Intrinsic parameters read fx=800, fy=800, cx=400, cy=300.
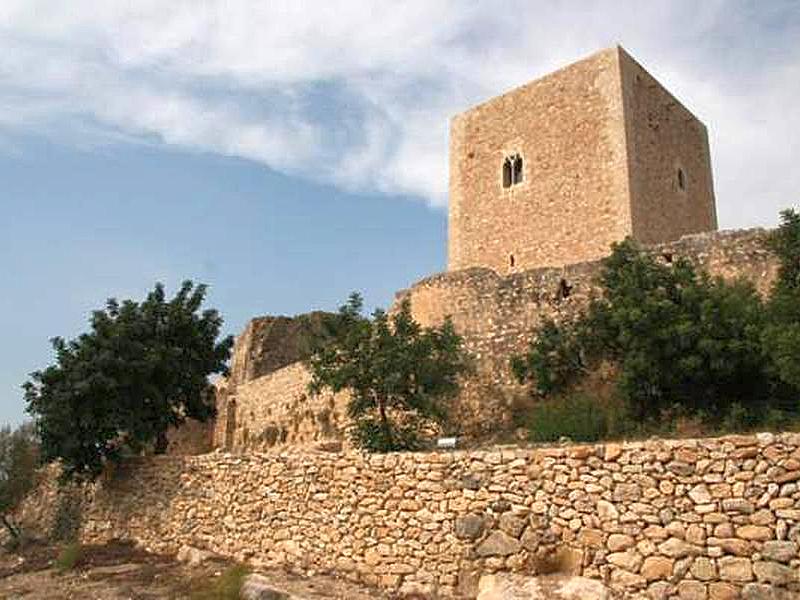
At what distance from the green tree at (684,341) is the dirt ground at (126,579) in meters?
4.89

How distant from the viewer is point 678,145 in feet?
70.2

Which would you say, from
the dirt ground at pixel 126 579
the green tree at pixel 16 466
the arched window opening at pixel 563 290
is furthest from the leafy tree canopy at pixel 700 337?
the green tree at pixel 16 466

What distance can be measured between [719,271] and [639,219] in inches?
211

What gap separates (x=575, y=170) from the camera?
19625mm

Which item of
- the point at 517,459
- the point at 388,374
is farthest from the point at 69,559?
the point at 517,459

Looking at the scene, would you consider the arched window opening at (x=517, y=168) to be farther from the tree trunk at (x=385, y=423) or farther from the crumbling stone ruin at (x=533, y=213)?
the tree trunk at (x=385, y=423)

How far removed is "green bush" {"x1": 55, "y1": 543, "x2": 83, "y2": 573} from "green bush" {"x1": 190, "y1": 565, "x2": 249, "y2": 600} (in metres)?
3.58

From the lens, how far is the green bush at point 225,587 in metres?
9.08

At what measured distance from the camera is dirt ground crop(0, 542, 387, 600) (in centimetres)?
926

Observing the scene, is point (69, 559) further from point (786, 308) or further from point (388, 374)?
point (786, 308)

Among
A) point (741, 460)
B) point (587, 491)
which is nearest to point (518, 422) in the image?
point (587, 491)

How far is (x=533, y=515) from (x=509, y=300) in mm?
6951

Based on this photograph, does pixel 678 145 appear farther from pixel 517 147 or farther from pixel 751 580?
pixel 751 580

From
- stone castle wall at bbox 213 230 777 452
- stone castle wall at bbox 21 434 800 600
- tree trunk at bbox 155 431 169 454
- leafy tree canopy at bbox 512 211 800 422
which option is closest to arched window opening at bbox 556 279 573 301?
stone castle wall at bbox 213 230 777 452
